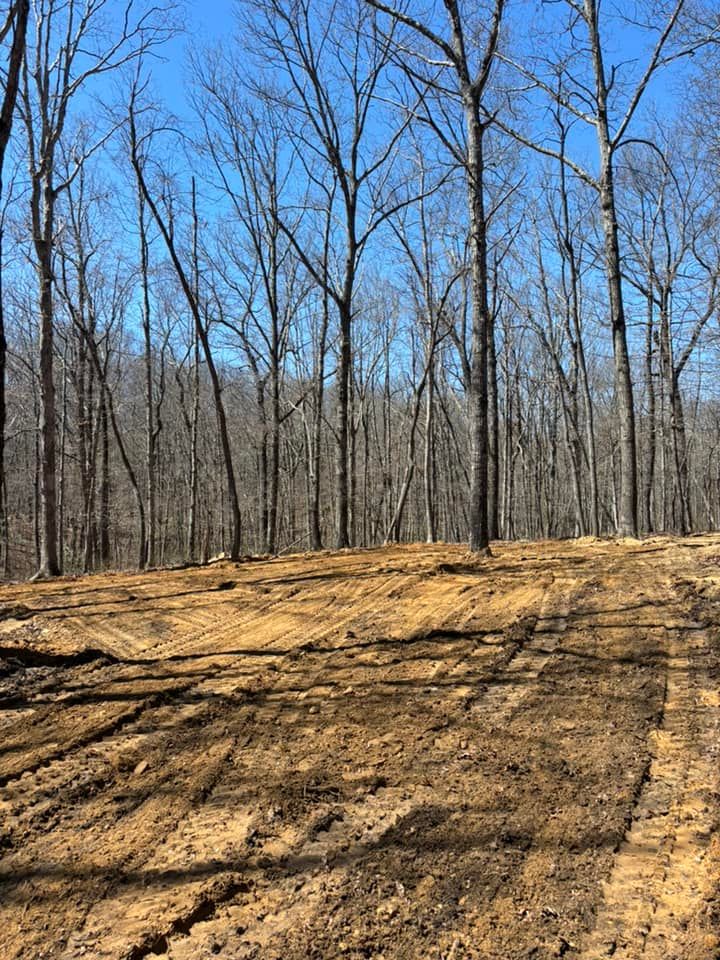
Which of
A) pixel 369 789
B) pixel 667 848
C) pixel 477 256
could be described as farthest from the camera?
pixel 477 256

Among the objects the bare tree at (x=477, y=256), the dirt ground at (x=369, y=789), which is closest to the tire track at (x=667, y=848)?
the dirt ground at (x=369, y=789)

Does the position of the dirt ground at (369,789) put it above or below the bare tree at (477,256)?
below

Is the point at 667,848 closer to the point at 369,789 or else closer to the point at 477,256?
the point at 369,789

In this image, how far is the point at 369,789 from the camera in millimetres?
2650

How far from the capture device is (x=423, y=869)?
2098 millimetres

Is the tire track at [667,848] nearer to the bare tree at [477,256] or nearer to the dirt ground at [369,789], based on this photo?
the dirt ground at [369,789]

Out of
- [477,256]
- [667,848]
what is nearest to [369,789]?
[667,848]

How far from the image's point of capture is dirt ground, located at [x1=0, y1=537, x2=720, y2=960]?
6.12ft

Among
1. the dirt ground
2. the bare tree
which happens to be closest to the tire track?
the dirt ground

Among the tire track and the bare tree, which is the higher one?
the bare tree

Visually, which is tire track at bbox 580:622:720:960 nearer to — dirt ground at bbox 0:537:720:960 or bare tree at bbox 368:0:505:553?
dirt ground at bbox 0:537:720:960

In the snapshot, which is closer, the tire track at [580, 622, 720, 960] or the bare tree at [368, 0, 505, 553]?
the tire track at [580, 622, 720, 960]

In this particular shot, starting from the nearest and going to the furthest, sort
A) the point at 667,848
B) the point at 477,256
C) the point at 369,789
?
1. the point at 667,848
2. the point at 369,789
3. the point at 477,256

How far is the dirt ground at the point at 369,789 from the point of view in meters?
1.87
